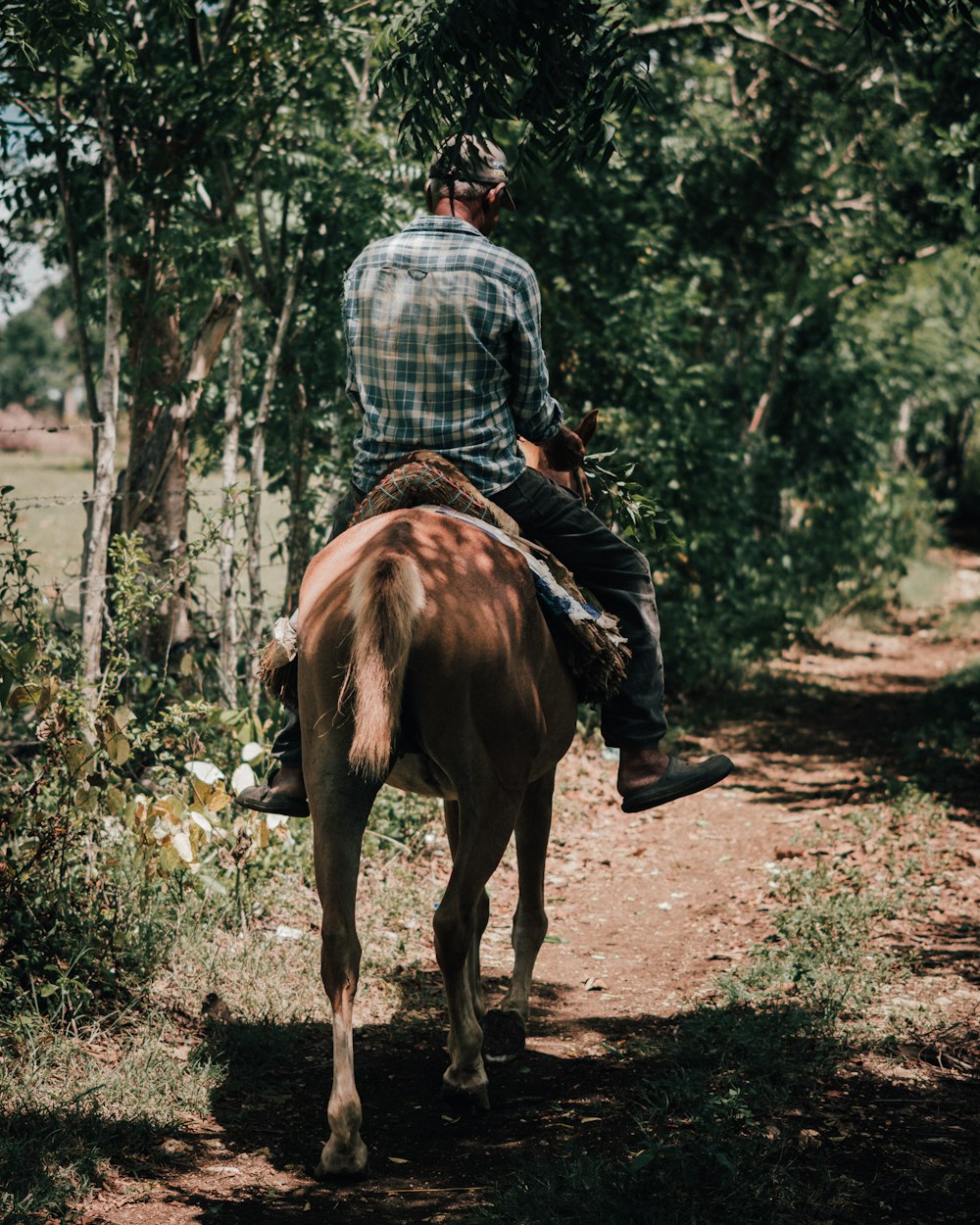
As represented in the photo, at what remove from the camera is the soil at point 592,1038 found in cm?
371

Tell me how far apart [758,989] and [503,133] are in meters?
6.81

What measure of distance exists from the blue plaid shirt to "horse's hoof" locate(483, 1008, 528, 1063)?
83.1 inches

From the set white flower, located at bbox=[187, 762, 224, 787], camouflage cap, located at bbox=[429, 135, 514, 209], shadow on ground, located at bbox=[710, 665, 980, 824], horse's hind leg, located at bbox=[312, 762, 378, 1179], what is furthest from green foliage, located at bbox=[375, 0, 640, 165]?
shadow on ground, located at bbox=[710, 665, 980, 824]

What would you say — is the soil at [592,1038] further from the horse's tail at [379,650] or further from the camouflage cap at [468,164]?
the camouflage cap at [468,164]

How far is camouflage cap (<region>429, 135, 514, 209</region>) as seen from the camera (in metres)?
4.19

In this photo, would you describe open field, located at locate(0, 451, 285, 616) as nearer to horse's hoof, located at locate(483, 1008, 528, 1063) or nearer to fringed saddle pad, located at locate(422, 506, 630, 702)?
fringed saddle pad, located at locate(422, 506, 630, 702)

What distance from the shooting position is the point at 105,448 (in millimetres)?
5992

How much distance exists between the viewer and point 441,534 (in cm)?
388

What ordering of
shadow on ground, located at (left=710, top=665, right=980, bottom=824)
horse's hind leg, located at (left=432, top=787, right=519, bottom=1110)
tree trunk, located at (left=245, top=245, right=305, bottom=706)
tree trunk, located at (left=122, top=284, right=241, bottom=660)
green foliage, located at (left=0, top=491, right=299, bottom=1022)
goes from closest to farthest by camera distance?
1. horse's hind leg, located at (left=432, top=787, right=519, bottom=1110)
2. green foliage, located at (left=0, top=491, right=299, bottom=1022)
3. tree trunk, located at (left=122, top=284, right=241, bottom=660)
4. tree trunk, located at (left=245, top=245, right=305, bottom=706)
5. shadow on ground, located at (left=710, top=665, right=980, bottom=824)

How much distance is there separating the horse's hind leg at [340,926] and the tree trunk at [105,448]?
96.9 inches

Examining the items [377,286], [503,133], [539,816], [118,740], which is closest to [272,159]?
[503,133]

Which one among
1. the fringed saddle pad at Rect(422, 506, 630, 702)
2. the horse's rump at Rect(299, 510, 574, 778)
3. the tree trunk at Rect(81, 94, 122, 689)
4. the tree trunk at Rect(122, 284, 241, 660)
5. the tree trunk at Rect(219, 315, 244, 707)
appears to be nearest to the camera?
the horse's rump at Rect(299, 510, 574, 778)

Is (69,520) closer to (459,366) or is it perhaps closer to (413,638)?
(459,366)

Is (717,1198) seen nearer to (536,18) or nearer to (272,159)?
(536,18)
